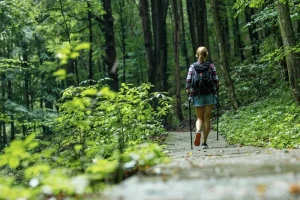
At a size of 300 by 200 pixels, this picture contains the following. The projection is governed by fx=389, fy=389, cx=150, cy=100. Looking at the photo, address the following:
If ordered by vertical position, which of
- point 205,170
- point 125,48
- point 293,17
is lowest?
point 205,170

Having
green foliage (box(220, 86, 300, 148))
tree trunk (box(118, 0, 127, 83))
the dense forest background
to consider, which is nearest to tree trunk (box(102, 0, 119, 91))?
the dense forest background

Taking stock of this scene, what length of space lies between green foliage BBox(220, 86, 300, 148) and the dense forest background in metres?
0.04

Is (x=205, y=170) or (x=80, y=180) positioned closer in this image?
(x=80, y=180)

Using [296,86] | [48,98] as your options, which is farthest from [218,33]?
[48,98]

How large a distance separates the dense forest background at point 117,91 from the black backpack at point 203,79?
0.64 m

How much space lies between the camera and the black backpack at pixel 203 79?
8.30 m

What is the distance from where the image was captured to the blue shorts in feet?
27.5

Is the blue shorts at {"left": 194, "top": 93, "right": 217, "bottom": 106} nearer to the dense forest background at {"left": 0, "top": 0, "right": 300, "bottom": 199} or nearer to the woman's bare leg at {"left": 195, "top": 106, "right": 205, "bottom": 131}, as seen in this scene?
the woman's bare leg at {"left": 195, "top": 106, "right": 205, "bottom": 131}

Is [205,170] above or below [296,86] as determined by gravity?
below

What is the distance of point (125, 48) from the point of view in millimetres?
35281

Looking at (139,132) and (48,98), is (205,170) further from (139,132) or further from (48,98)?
(48,98)

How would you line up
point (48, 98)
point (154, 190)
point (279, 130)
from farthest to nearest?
1. point (48, 98)
2. point (279, 130)
3. point (154, 190)

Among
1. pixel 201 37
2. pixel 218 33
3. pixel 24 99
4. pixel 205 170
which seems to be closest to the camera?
pixel 205 170

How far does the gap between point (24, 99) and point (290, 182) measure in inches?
1273
